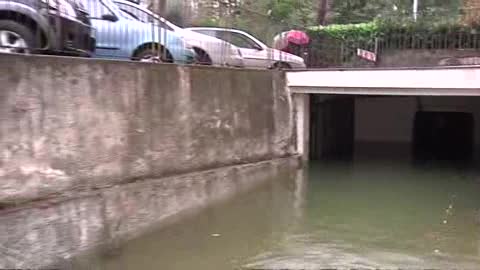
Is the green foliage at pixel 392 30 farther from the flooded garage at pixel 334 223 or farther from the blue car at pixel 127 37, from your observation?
the blue car at pixel 127 37

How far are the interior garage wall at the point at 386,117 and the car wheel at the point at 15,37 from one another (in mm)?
16467

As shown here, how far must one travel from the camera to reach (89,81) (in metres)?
8.09

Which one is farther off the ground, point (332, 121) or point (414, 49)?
point (414, 49)

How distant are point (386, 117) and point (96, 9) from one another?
15737 millimetres

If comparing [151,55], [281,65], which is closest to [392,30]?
[281,65]

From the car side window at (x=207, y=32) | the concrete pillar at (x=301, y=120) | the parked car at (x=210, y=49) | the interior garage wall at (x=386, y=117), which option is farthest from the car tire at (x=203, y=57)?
the interior garage wall at (x=386, y=117)

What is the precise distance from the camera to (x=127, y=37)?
33.4ft

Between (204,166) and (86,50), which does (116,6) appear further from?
(204,166)

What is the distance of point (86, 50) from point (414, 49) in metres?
11.4

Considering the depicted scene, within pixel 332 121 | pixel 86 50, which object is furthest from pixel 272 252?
pixel 332 121

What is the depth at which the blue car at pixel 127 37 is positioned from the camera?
9.94 meters

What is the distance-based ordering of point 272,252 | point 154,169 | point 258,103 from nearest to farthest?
point 272,252 → point 154,169 → point 258,103

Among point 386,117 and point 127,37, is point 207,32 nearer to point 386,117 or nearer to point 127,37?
point 127,37

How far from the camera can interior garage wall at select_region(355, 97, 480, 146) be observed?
23314 mm
